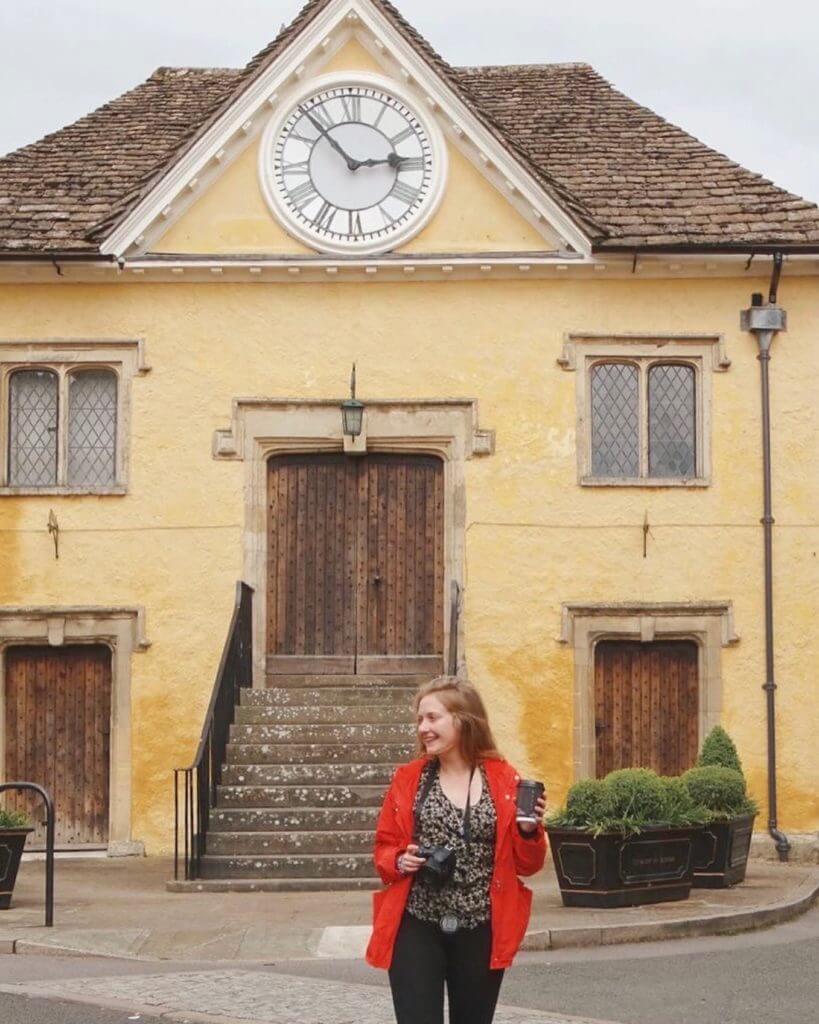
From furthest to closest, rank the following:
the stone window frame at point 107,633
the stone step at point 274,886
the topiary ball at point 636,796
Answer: the stone window frame at point 107,633 < the stone step at point 274,886 < the topiary ball at point 636,796

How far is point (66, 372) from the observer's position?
774 inches

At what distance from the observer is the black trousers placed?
6.81m

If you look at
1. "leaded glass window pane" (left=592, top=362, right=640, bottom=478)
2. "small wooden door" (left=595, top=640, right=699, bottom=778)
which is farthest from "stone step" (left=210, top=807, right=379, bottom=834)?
"leaded glass window pane" (left=592, top=362, right=640, bottom=478)

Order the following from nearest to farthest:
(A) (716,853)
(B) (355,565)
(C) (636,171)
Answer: (A) (716,853)
(B) (355,565)
(C) (636,171)

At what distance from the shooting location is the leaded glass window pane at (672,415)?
1972 cm

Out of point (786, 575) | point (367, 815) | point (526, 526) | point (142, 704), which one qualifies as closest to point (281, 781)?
point (367, 815)

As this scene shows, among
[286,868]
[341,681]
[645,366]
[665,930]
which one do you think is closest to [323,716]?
[341,681]

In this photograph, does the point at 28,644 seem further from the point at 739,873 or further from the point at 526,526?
the point at 739,873

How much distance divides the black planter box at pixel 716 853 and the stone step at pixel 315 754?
10.5ft

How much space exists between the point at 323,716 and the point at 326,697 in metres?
0.42

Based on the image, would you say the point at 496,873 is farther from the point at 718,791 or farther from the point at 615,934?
the point at 718,791

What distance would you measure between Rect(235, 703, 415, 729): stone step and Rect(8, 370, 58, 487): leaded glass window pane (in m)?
3.51

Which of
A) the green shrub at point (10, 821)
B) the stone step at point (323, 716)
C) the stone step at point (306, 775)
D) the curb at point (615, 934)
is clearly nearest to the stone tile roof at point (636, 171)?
the stone step at point (323, 716)

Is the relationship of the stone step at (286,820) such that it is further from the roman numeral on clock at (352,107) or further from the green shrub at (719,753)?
the roman numeral on clock at (352,107)
